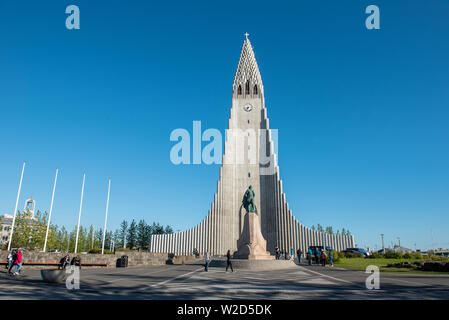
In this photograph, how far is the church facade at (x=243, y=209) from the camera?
49.8m

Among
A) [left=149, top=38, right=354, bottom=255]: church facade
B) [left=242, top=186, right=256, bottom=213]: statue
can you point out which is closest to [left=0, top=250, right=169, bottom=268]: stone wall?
[left=242, top=186, right=256, bottom=213]: statue

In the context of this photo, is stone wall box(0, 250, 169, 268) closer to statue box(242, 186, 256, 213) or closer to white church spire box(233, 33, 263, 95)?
statue box(242, 186, 256, 213)

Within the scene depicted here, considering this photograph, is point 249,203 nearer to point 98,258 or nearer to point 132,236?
point 98,258

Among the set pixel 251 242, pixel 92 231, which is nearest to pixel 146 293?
pixel 251 242

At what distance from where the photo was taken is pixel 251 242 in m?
24.0

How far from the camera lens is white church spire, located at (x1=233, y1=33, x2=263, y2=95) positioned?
60.6 meters

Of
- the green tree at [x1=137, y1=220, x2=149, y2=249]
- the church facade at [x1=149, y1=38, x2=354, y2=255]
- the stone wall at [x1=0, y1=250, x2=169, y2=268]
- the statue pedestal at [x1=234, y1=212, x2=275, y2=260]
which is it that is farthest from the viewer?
the green tree at [x1=137, y1=220, x2=149, y2=249]

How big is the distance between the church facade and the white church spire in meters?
5.23

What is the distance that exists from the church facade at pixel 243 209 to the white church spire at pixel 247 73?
5228mm

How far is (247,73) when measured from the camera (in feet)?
205

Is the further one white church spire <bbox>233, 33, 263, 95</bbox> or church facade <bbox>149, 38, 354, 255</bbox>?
white church spire <bbox>233, 33, 263, 95</bbox>

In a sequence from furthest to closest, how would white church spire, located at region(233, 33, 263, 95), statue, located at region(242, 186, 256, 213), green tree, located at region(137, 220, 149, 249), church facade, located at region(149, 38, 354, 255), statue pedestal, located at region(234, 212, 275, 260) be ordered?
green tree, located at region(137, 220, 149, 249)
white church spire, located at region(233, 33, 263, 95)
church facade, located at region(149, 38, 354, 255)
statue, located at region(242, 186, 256, 213)
statue pedestal, located at region(234, 212, 275, 260)
